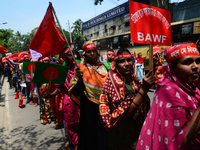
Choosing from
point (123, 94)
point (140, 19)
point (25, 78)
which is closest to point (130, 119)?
point (123, 94)

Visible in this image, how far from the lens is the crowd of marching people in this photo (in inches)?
43.8

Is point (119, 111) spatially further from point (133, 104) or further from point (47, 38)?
point (47, 38)

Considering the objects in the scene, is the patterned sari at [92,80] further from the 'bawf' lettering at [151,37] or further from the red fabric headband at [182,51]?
the red fabric headband at [182,51]

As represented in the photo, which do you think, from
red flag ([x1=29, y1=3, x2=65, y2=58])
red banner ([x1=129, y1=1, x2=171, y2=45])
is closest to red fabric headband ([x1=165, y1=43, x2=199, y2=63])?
red banner ([x1=129, y1=1, x2=171, y2=45])

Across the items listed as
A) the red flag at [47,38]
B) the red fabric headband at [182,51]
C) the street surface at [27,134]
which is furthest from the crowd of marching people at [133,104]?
the street surface at [27,134]

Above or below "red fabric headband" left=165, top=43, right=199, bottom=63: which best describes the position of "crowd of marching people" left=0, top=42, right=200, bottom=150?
below

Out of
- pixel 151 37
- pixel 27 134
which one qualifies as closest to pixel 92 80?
pixel 151 37

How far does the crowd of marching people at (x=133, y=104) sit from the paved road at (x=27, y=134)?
0.67m

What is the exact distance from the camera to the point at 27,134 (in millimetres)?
4016

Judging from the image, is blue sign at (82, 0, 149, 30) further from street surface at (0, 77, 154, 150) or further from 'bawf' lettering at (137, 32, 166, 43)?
'bawf' lettering at (137, 32, 166, 43)

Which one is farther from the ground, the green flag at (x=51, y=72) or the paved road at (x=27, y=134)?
the green flag at (x=51, y=72)

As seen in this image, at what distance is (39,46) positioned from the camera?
2.73 metres

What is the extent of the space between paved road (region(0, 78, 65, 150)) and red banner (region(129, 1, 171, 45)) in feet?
9.23

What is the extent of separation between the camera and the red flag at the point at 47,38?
8.54 ft
